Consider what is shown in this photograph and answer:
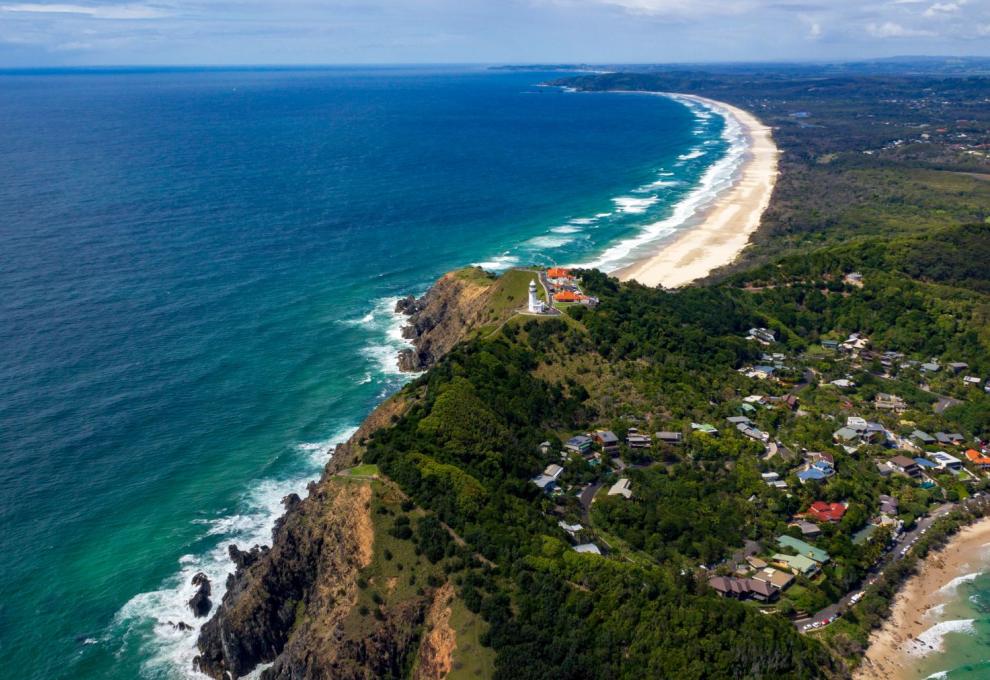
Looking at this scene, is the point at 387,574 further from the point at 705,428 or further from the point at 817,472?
the point at 817,472

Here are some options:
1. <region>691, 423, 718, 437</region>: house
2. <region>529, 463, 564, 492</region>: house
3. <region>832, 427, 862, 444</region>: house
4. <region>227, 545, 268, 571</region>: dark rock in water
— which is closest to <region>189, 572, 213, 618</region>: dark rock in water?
<region>227, 545, 268, 571</region>: dark rock in water

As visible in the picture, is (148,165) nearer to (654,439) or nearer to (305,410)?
(305,410)

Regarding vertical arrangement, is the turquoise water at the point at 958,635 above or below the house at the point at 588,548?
below

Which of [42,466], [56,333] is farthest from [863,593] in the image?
[56,333]

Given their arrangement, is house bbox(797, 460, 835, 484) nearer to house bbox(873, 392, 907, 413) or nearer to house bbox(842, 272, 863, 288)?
house bbox(873, 392, 907, 413)

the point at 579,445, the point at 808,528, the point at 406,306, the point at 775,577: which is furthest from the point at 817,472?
the point at 406,306

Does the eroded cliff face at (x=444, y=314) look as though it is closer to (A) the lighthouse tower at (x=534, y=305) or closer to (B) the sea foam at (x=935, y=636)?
(A) the lighthouse tower at (x=534, y=305)

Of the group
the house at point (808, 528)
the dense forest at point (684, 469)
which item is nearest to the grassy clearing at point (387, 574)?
the dense forest at point (684, 469)
